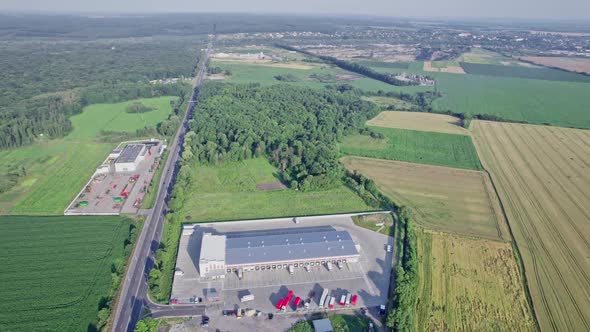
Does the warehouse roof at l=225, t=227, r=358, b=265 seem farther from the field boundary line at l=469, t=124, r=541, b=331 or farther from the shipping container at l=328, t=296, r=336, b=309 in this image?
the field boundary line at l=469, t=124, r=541, b=331

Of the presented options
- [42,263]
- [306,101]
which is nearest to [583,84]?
[306,101]

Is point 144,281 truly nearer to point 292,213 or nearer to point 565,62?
point 292,213

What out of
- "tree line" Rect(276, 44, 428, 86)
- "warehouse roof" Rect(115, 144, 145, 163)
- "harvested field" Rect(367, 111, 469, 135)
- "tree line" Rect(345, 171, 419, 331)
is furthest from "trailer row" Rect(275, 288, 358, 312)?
"tree line" Rect(276, 44, 428, 86)

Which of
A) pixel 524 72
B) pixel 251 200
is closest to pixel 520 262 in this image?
pixel 251 200

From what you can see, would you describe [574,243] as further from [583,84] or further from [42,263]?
[583,84]

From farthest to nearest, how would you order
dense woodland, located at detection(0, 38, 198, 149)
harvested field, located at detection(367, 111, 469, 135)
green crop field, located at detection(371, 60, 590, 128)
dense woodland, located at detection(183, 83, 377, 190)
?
green crop field, located at detection(371, 60, 590, 128), harvested field, located at detection(367, 111, 469, 135), dense woodland, located at detection(0, 38, 198, 149), dense woodland, located at detection(183, 83, 377, 190)

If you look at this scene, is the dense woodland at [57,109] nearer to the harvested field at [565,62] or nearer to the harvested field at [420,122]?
the harvested field at [420,122]
